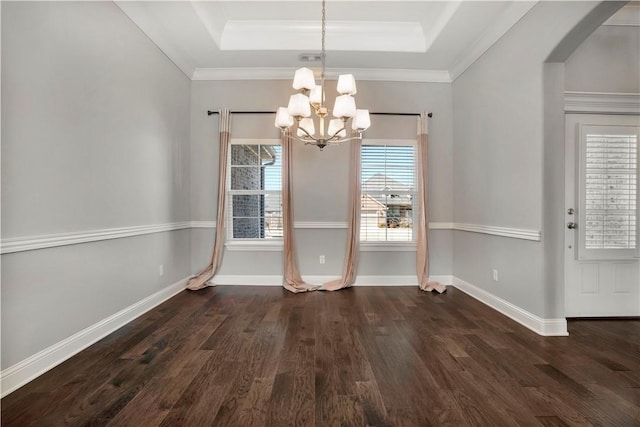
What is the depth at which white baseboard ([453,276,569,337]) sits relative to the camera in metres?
2.58

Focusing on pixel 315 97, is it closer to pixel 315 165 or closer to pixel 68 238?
pixel 315 165

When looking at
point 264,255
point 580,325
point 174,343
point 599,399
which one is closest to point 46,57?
point 174,343

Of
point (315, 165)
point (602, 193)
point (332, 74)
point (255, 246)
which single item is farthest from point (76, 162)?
point (602, 193)

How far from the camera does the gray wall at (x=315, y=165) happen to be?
4234mm

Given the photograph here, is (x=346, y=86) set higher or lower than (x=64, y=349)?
higher

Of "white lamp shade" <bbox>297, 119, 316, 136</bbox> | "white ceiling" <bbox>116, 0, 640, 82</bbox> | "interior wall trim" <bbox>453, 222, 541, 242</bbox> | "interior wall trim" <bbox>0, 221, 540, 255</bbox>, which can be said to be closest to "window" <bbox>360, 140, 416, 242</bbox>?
"interior wall trim" <bbox>0, 221, 540, 255</bbox>

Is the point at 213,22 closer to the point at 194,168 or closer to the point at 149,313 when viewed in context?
the point at 194,168

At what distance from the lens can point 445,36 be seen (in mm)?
3416

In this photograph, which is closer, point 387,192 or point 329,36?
point 329,36

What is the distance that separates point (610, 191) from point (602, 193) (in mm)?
83

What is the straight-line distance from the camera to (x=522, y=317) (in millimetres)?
2820

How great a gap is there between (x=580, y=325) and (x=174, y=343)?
3682mm

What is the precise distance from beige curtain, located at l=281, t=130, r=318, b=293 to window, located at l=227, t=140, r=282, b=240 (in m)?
0.22

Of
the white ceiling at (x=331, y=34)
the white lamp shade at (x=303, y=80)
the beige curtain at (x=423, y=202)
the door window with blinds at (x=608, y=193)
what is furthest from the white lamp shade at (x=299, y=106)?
the door window with blinds at (x=608, y=193)
